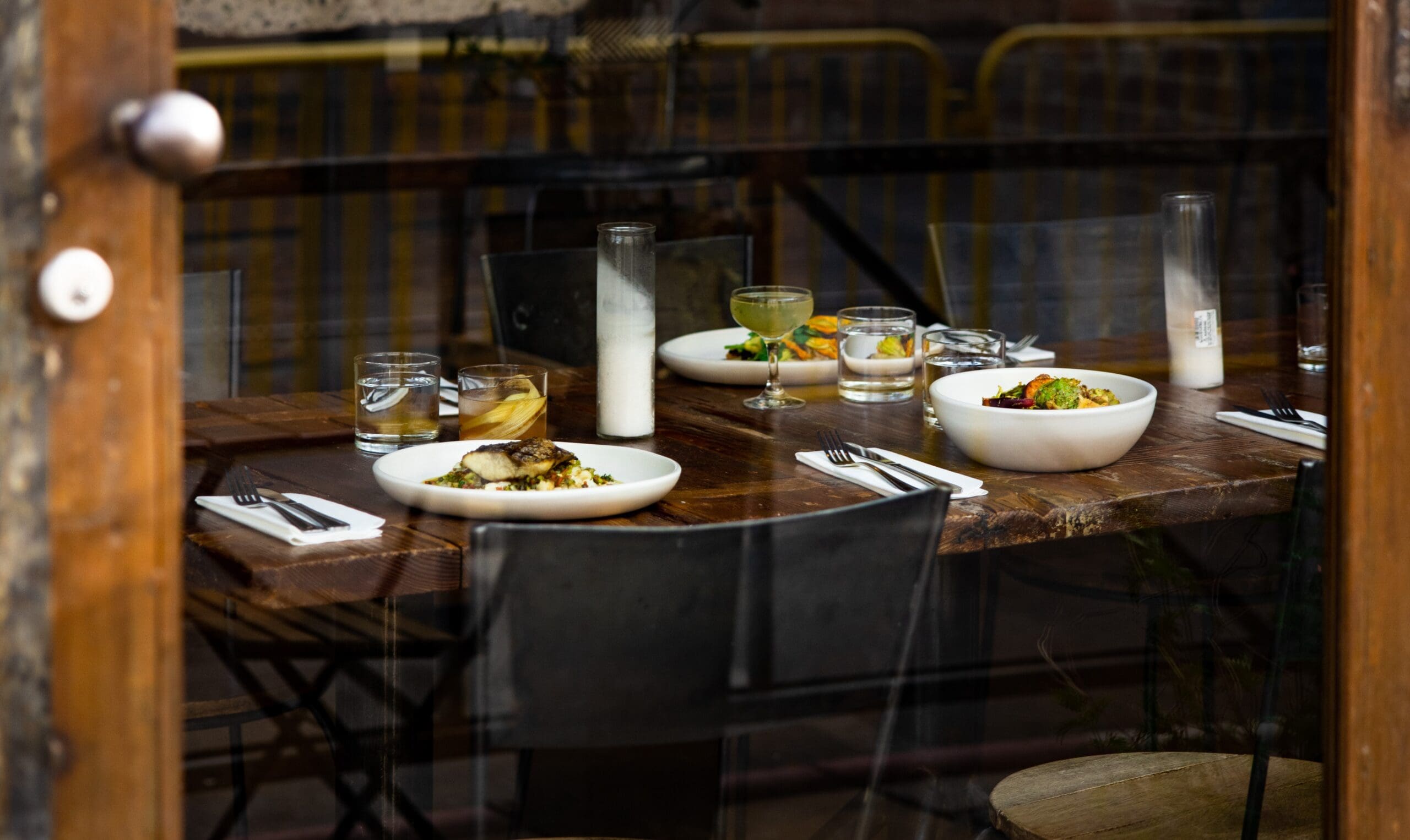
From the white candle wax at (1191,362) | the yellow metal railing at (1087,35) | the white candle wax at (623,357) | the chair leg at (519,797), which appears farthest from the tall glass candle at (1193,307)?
the yellow metal railing at (1087,35)

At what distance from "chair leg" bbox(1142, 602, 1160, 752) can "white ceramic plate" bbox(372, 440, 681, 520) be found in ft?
1.25

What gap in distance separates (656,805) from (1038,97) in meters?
2.66

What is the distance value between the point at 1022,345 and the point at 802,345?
0.25 metres

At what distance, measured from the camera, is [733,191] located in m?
2.62

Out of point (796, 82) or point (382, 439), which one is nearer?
point (382, 439)

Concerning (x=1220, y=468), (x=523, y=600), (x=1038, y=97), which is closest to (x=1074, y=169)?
(x=1038, y=97)

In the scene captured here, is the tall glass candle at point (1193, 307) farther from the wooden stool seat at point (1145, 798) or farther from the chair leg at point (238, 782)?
the chair leg at point (238, 782)

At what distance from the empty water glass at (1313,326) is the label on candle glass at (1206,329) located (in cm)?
13

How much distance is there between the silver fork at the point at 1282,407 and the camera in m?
1.17

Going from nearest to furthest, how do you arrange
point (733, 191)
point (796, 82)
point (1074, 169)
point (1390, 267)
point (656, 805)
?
point (1390, 267), point (656, 805), point (733, 191), point (1074, 169), point (796, 82)

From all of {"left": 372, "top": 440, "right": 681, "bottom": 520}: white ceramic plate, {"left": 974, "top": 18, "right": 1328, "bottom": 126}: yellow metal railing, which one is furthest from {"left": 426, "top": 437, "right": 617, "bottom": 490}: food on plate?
{"left": 974, "top": 18, "right": 1328, "bottom": 126}: yellow metal railing

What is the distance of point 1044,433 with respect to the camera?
1086 millimetres

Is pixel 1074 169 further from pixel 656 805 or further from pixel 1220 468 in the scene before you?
pixel 656 805

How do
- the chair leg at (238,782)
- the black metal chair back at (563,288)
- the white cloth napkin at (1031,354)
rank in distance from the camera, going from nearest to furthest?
the chair leg at (238,782), the white cloth napkin at (1031,354), the black metal chair back at (563,288)
